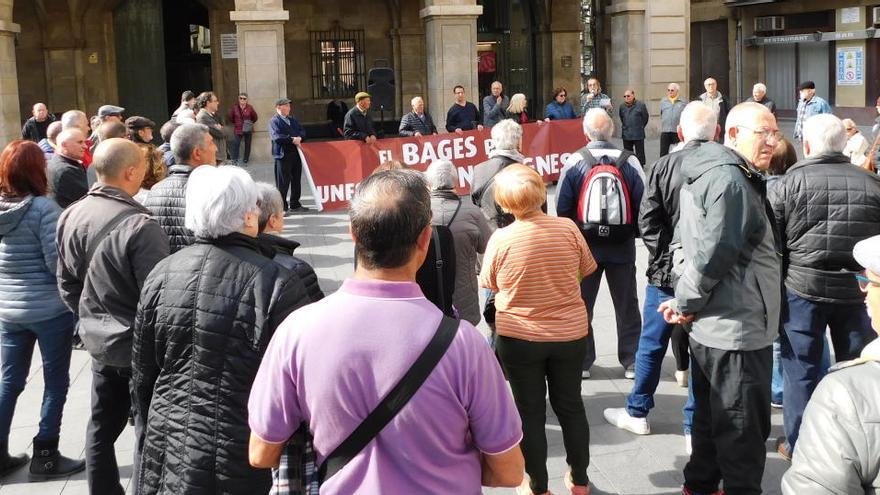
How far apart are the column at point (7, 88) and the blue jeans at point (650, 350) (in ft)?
56.4

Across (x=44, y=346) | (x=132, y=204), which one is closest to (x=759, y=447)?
(x=132, y=204)

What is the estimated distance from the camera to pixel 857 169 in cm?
498

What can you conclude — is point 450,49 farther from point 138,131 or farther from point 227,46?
point 138,131

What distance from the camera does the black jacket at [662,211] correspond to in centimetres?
483

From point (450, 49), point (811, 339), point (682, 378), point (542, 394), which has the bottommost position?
point (682, 378)

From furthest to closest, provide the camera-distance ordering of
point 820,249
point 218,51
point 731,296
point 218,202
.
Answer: point 218,51
point 820,249
point 731,296
point 218,202

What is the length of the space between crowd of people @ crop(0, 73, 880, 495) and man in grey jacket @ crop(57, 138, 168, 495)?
1cm

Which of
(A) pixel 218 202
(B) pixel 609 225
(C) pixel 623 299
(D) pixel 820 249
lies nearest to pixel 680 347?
(C) pixel 623 299

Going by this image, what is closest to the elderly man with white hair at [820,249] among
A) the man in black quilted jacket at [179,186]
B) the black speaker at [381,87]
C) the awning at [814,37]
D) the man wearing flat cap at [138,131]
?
the man in black quilted jacket at [179,186]

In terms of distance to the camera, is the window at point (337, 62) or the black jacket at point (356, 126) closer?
the black jacket at point (356, 126)

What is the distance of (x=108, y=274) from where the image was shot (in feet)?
13.4

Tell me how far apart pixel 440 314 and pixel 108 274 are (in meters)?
2.17

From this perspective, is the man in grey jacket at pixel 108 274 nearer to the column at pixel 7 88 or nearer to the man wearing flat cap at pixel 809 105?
the man wearing flat cap at pixel 809 105

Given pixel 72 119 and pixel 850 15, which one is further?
pixel 850 15
